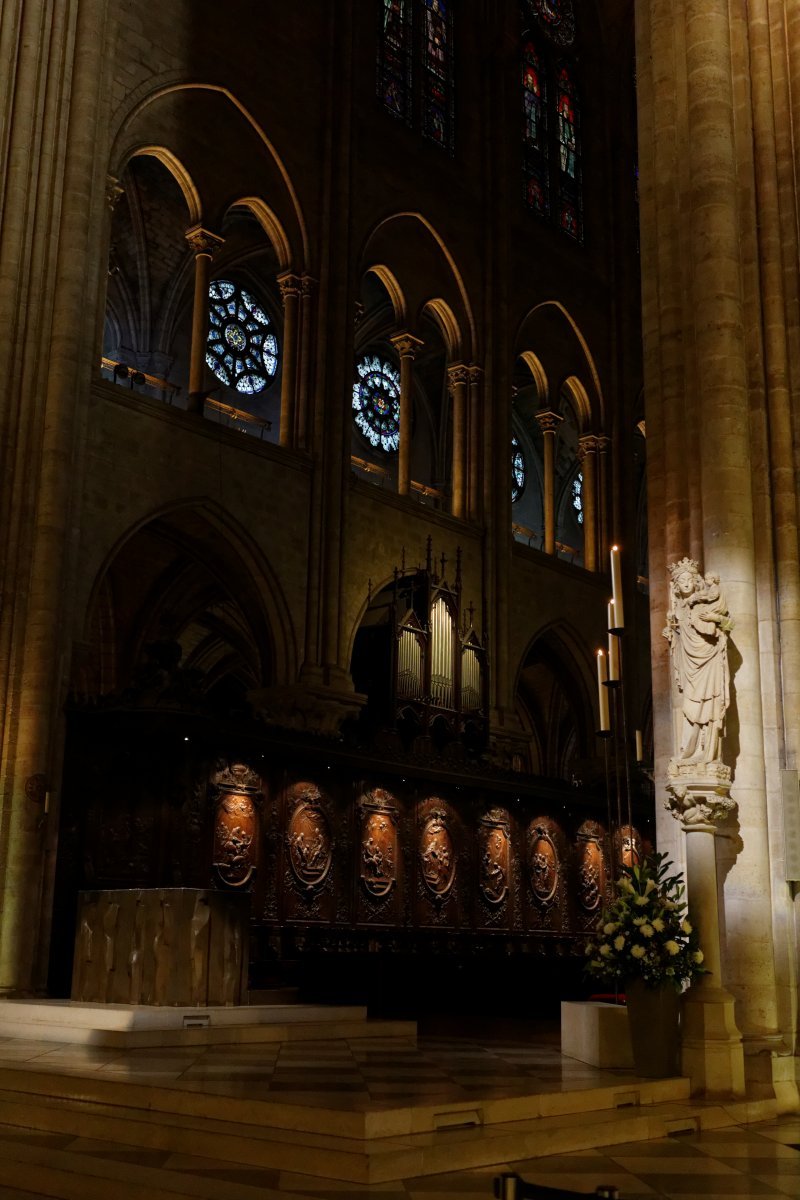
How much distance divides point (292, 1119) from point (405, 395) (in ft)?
56.6

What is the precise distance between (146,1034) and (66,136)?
36.3 feet

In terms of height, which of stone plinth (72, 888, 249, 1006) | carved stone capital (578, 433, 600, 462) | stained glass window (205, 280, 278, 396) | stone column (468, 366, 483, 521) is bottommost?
stone plinth (72, 888, 249, 1006)

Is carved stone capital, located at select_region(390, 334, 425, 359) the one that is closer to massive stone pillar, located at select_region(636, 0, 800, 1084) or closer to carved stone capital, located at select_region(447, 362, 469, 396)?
carved stone capital, located at select_region(447, 362, 469, 396)

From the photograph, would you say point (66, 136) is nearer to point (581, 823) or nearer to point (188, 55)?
point (188, 55)

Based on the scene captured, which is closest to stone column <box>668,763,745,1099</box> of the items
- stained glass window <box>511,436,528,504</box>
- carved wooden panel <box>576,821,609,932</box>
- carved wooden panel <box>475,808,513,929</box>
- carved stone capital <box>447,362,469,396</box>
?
carved wooden panel <box>475,808,513,929</box>

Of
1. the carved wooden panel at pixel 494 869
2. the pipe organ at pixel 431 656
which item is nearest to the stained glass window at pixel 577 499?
the pipe organ at pixel 431 656

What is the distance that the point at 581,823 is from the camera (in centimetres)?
2167

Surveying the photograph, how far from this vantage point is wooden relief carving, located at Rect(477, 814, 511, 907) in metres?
19.5

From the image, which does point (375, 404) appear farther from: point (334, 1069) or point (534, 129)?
point (334, 1069)

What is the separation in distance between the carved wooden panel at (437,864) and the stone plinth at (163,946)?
8453 mm

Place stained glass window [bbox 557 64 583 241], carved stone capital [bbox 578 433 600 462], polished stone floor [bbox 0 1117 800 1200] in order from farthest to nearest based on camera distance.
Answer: stained glass window [bbox 557 64 583 241] < carved stone capital [bbox 578 433 600 462] < polished stone floor [bbox 0 1117 800 1200]

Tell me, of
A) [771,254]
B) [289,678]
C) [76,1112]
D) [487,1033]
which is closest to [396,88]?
[289,678]

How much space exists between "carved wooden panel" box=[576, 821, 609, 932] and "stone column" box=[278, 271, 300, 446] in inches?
320

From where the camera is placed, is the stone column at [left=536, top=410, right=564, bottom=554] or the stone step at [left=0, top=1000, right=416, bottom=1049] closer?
the stone step at [left=0, top=1000, right=416, bottom=1049]
